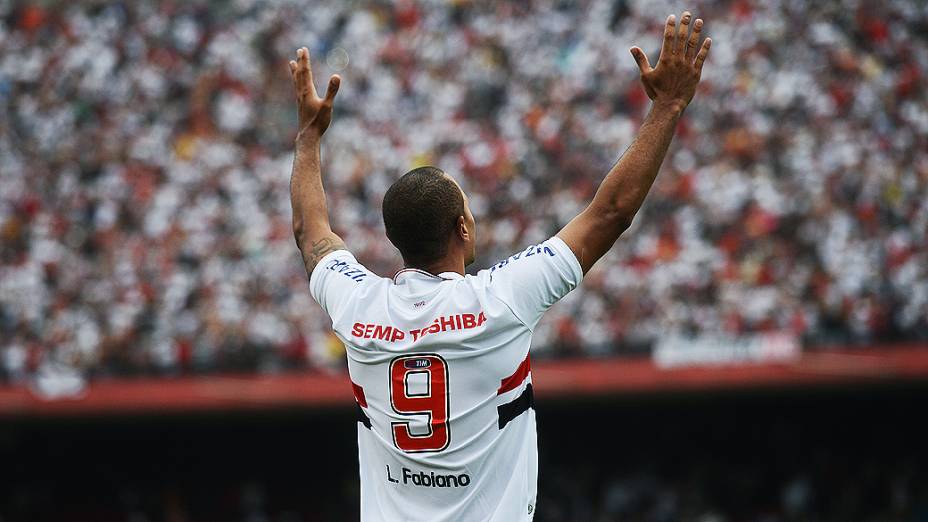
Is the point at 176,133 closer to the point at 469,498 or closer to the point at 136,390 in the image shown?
the point at 136,390

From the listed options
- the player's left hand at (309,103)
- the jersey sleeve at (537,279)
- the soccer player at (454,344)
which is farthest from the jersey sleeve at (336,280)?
the player's left hand at (309,103)

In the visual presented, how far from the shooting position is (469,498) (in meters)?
3.13

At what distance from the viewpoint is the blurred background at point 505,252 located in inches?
537

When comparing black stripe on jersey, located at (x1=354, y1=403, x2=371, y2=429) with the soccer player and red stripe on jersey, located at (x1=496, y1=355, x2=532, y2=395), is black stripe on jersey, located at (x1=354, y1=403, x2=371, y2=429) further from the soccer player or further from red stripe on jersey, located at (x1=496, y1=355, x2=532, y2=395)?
red stripe on jersey, located at (x1=496, y1=355, x2=532, y2=395)

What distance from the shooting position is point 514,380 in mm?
3156

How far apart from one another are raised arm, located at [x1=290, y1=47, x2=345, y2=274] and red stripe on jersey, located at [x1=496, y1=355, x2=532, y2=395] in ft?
2.22

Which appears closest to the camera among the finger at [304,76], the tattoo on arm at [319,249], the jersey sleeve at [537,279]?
the jersey sleeve at [537,279]

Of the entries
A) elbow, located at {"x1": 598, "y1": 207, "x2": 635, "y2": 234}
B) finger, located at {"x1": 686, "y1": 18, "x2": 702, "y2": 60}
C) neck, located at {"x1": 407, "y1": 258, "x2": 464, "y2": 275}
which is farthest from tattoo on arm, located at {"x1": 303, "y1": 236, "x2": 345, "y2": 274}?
finger, located at {"x1": 686, "y1": 18, "x2": 702, "y2": 60}

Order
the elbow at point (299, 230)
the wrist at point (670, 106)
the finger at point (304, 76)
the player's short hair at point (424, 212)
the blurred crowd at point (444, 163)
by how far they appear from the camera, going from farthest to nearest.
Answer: the blurred crowd at point (444, 163) < the finger at point (304, 76) < the elbow at point (299, 230) < the wrist at point (670, 106) < the player's short hair at point (424, 212)

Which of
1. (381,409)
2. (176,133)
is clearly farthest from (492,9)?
(381,409)

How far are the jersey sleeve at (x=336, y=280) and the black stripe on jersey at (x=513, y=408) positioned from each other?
1.59 ft

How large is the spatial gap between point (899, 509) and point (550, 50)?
321 inches

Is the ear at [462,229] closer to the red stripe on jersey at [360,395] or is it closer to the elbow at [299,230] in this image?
the red stripe on jersey at [360,395]

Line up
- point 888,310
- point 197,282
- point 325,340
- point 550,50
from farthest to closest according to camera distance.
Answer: point 550,50, point 197,282, point 325,340, point 888,310
